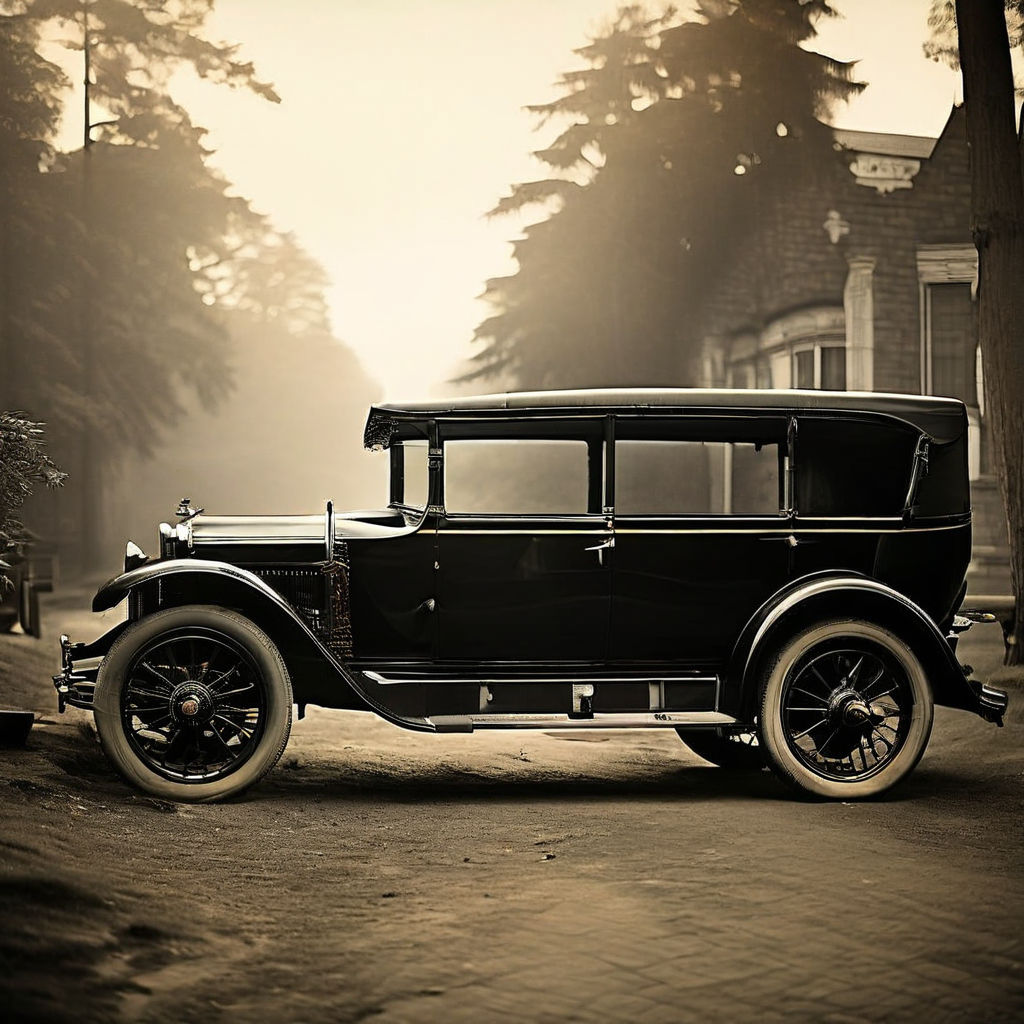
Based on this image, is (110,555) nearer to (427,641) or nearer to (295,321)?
(295,321)

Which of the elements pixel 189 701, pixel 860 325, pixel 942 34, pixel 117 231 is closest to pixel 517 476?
pixel 860 325

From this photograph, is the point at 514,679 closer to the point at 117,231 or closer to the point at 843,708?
the point at 843,708

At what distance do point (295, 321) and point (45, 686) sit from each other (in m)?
8.95

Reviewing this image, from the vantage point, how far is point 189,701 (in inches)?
198

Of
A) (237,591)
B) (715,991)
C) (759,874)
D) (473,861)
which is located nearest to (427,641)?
(237,591)

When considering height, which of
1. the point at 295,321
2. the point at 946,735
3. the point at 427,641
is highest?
the point at 295,321

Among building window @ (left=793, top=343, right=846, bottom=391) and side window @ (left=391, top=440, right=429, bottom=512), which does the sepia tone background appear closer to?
building window @ (left=793, top=343, right=846, bottom=391)

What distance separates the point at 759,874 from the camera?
4.07 meters

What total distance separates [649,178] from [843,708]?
12.8 meters

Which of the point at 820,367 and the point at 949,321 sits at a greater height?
the point at 949,321

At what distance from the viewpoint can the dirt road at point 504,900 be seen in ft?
9.77

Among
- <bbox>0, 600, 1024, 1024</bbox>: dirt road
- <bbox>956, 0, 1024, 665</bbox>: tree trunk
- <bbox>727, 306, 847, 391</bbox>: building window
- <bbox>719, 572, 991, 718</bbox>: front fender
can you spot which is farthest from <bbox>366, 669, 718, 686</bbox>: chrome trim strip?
<bbox>727, 306, 847, 391</bbox>: building window

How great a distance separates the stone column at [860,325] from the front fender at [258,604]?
10626 mm

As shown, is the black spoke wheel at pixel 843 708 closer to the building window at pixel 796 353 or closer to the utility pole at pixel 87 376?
the building window at pixel 796 353
